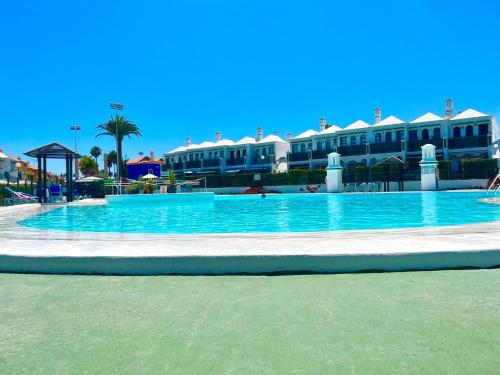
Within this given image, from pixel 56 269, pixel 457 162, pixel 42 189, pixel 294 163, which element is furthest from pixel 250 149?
pixel 56 269

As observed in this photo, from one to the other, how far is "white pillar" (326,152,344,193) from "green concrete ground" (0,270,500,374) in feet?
104

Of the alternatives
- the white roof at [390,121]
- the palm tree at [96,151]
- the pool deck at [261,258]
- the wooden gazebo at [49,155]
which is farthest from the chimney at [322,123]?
the palm tree at [96,151]

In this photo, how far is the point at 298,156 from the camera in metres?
48.5

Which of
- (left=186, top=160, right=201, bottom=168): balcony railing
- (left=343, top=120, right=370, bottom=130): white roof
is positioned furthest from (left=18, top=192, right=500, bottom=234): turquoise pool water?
(left=186, top=160, right=201, bottom=168): balcony railing

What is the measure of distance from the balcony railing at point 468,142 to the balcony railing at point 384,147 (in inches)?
198

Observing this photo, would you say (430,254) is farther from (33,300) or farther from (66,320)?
(33,300)

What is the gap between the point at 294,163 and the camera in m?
49.0

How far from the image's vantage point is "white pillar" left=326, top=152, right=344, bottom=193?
115 ft

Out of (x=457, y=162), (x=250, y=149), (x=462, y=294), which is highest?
(x=250, y=149)

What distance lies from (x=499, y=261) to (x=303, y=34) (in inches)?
997

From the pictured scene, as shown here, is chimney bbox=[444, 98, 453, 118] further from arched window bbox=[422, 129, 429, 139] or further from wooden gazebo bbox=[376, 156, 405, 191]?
wooden gazebo bbox=[376, 156, 405, 191]

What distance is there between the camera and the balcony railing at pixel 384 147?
40.8m

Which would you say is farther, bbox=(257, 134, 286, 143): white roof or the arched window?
bbox=(257, 134, 286, 143): white roof

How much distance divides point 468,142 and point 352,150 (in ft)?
38.1
